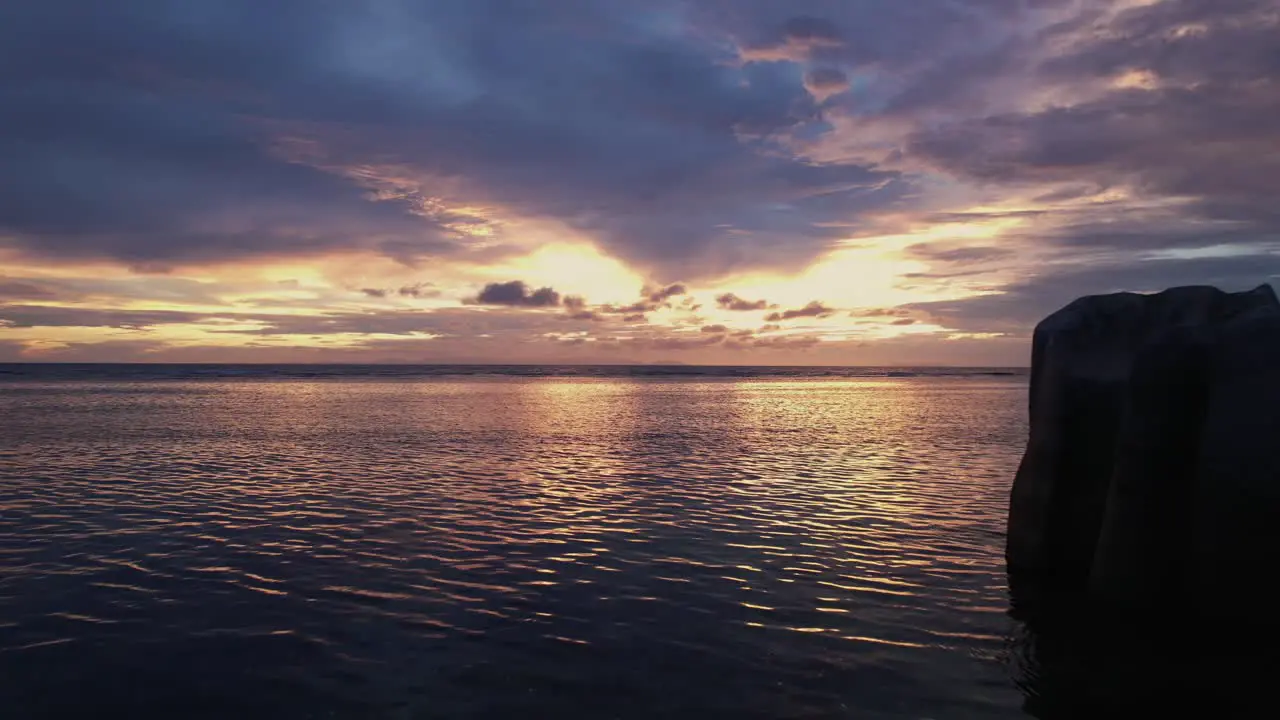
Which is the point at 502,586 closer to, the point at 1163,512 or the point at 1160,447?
the point at 1163,512

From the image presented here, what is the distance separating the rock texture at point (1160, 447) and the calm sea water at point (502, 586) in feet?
7.08

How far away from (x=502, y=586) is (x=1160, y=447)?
11914mm

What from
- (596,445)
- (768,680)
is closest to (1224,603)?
(768,680)

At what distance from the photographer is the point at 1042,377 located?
53.5 feet

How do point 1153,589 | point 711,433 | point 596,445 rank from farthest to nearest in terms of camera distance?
1. point 711,433
2. point 596,445
3. point 1153,589

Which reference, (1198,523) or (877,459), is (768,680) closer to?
(1198,523)

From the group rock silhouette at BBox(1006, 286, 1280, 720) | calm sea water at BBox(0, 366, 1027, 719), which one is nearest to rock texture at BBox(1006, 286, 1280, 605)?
rock silhouette at BBox(1006, 286, 1280, 720)

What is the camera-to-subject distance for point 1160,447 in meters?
13.1

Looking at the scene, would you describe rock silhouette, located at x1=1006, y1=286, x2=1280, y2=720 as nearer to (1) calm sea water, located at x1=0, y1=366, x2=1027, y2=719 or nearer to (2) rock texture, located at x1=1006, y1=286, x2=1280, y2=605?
(2) rock texture, located at x1=1006, y1=286, x2=1280, y2=605

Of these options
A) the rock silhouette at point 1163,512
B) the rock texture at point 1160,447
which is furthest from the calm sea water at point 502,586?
the rock texture at point 1160,447

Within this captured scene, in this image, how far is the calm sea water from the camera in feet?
A: 35.2

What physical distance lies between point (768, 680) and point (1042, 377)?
30.4 ft

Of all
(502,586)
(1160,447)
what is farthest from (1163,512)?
(502,586)

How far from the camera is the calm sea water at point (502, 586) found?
10742mm
